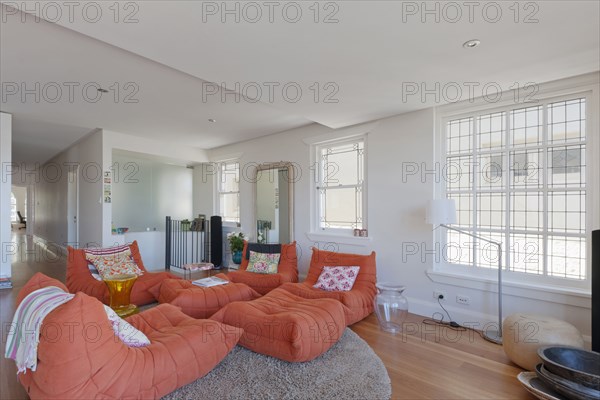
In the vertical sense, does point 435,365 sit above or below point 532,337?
below

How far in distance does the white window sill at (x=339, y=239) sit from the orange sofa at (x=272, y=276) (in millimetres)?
441

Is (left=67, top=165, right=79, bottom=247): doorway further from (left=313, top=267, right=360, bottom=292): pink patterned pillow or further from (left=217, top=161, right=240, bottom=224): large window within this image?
(left=313, top=267, right=360, bottom=292): pink patterned pillow

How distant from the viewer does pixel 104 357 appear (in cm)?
162

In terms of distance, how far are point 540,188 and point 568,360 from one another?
1603 mm

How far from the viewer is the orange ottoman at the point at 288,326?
2316mm

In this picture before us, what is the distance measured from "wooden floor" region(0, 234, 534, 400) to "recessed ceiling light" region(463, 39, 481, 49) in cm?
243

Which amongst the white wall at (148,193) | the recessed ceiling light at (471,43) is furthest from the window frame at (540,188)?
the white wall at (148,193)

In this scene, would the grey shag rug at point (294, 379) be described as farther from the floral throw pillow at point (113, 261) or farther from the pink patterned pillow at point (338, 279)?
the floral throw pillow at point (113, 261)

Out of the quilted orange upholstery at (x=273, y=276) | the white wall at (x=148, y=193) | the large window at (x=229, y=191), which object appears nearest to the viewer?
the quilted orange upholstery at (x=273, y=276)

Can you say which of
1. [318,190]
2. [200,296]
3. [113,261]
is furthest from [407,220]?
[113,261]

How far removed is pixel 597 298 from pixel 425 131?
7.08ft

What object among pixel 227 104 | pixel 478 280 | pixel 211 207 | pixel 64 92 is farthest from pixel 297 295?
pixel 211 207

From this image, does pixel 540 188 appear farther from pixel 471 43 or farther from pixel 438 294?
pixel 471 43

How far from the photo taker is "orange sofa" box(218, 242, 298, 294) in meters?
3.92
